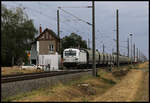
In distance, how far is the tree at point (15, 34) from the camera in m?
66.7

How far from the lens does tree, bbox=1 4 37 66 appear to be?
66.7 metres

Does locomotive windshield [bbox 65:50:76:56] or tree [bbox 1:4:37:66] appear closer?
locomotive windshield [bbox 65:50:76:56]

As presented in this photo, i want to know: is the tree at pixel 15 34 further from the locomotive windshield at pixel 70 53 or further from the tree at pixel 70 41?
the tree at pixel 70 41

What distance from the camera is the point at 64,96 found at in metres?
14.2

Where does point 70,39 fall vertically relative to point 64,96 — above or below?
above

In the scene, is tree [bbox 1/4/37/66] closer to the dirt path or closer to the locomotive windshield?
the locomotive windshield

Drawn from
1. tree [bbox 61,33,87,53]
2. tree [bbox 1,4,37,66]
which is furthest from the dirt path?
tree [bbox 61,33,87,53]

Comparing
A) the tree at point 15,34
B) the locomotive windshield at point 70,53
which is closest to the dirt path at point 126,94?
the locomotive windshield at point 70,53

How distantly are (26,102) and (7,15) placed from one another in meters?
58.8

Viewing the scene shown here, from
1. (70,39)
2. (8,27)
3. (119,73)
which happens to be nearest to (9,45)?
(8,27)

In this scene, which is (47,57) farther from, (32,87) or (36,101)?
(36,101)

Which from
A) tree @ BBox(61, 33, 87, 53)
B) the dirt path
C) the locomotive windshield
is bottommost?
the dirt path

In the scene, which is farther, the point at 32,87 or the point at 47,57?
the point at 47,57

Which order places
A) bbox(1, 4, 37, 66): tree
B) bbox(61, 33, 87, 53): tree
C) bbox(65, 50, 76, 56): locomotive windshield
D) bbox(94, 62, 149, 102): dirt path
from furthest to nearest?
bbox(61, 33, 87, 53): tree → bbox(1, 4, 37, 66): tree → bbox(65, 50, 76, 56): locomotive windshield → bbox(94, 62, 149, 102): dirt path
